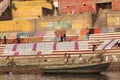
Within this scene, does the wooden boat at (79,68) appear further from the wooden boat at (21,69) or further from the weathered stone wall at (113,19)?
the weathered stone wall at (113,19)

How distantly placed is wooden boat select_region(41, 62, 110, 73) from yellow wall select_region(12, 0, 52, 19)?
50.6ft

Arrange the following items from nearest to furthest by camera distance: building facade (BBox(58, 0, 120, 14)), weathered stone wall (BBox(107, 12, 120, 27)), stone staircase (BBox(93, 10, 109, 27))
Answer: weathered stone wall (BBox(107, 12, 120, 27)) → stone staircase (BBox(93, 10, 109, 27)) → building facade (BBox(58, 0, 120, 14))

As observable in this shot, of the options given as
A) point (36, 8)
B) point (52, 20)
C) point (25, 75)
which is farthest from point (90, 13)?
point (25, 75)

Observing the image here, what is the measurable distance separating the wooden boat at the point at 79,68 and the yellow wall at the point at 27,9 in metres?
15.4

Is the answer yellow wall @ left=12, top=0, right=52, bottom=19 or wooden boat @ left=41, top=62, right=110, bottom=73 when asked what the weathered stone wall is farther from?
wooden boat @ left=41, top=62, right=110, bottom=73

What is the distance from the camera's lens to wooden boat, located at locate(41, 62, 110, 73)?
120 feet

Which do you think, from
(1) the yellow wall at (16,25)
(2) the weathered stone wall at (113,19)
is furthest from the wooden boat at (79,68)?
(1) the yellow wall at (16,25)

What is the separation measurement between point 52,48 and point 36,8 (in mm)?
10056

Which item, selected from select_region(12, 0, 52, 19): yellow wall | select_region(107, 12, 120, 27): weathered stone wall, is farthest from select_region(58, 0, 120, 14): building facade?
select_region(107, 12, 120, 27): weathered stone wall

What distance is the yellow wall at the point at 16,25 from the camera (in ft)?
162

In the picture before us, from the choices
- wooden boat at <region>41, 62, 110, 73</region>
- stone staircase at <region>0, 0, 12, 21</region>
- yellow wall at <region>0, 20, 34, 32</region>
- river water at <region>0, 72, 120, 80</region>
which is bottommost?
river water at <region>0, 72, 120, 80</region>

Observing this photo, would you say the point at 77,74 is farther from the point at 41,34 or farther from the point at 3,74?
the point at 41,34

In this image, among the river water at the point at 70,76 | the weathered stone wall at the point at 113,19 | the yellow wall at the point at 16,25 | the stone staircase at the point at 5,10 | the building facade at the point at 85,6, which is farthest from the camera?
the stone staircase at the point at 5,10

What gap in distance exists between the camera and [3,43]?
47.5m
